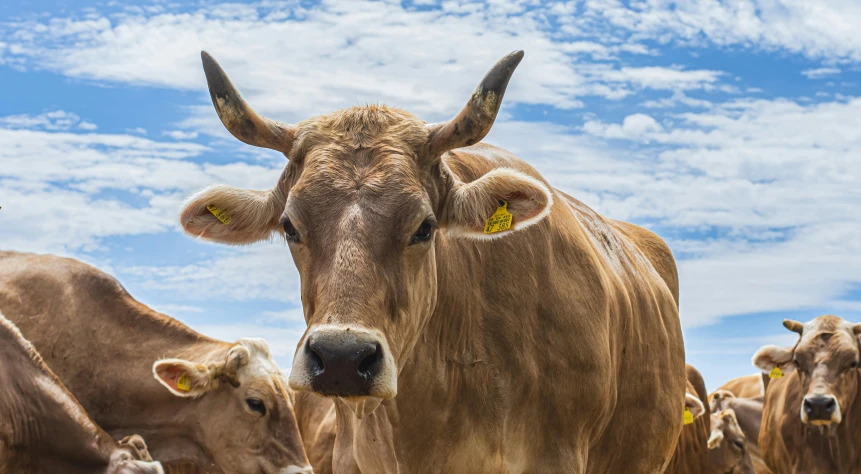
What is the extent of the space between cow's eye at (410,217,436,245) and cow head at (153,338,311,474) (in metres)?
5.93

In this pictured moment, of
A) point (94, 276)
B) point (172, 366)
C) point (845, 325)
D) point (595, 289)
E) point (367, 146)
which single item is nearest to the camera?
point (367, 146)

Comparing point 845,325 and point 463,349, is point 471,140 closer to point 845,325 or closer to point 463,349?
point 463,349

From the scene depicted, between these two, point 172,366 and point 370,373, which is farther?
point 172,366

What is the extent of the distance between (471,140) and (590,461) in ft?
6.65

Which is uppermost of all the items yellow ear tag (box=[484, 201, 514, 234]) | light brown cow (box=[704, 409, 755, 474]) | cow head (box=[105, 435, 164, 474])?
yellow ear tag (box=[484, 201, 514, 234])

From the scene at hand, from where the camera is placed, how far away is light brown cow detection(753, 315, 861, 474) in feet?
43.8

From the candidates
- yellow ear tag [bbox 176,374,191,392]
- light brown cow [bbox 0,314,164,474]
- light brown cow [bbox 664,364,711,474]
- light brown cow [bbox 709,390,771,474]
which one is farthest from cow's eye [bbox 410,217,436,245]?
light brown cow [bbox 709,390,771,474]

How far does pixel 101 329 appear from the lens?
34.0ft

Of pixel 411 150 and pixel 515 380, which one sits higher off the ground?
pixel 411 150

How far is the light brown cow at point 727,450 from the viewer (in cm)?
1546

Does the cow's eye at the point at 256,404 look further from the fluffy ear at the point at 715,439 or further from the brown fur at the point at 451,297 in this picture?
the fluffy ear at the point at 715,439

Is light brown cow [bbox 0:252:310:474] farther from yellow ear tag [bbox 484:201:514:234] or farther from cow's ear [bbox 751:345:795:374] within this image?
cow's ear [bbox 751:345:795:374]

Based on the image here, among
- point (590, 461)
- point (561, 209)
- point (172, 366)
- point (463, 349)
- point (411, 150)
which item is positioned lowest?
point (172, 366)

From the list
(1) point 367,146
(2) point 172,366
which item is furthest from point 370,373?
(2) point 172,366
